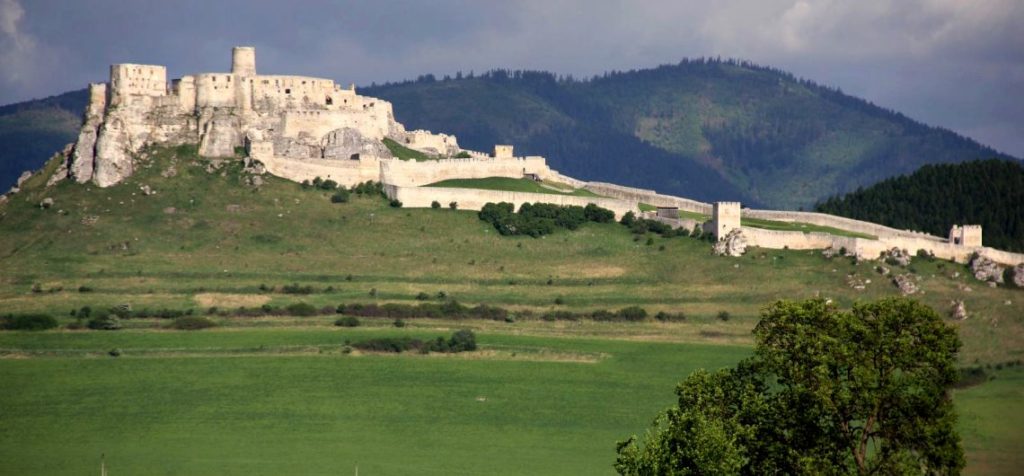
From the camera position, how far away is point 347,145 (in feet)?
351

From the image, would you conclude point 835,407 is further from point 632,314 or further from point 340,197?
point 340,197

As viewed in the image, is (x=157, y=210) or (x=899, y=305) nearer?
(x=899, y=305)

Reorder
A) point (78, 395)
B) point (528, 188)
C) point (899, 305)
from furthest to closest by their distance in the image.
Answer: point (528, 188), point (78, 395), point (899, 305)

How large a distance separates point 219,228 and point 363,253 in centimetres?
810

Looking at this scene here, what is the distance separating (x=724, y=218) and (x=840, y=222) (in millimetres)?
8763

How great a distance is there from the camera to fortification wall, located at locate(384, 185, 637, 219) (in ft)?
342

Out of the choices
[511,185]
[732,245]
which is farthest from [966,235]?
[511,185]

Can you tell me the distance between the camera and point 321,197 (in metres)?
103

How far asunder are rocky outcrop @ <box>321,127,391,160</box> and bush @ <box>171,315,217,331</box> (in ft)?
70.8

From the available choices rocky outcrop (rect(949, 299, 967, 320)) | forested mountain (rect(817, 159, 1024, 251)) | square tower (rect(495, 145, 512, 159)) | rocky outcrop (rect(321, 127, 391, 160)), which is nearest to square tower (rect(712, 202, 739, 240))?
forested mountain (rect(817, 159, 1024, 251))

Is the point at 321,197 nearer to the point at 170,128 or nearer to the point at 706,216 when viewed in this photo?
the point at 170,128

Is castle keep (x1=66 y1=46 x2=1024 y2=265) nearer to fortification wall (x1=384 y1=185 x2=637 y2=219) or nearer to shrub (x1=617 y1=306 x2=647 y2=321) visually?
fortification wall (x1=384 y1=185 x2=637 y2=219)

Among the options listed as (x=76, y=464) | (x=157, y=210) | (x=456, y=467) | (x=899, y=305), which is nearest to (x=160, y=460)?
(x=76, y=464)

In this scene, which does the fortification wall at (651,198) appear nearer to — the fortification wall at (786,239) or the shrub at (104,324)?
the fortification wall at (786,239)
